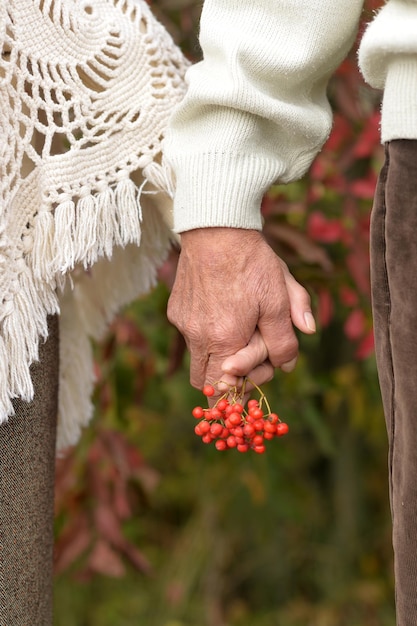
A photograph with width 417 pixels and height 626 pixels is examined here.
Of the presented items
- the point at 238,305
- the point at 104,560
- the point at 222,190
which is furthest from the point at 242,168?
the point at 104,560

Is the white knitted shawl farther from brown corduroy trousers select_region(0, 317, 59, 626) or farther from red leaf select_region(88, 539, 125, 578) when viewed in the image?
red leaf select_region(88, 539, 125, 578)

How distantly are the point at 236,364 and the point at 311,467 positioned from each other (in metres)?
2.14

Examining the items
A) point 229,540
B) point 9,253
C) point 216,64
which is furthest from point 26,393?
point 229,540

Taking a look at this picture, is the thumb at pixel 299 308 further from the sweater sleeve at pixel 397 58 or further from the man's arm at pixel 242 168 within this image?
the sweater sleeve at pixel 397 58

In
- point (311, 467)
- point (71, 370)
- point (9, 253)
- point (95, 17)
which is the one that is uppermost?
point (95, 17)

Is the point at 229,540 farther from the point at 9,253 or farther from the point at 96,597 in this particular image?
the point at 9,253

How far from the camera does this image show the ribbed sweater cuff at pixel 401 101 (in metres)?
0.76

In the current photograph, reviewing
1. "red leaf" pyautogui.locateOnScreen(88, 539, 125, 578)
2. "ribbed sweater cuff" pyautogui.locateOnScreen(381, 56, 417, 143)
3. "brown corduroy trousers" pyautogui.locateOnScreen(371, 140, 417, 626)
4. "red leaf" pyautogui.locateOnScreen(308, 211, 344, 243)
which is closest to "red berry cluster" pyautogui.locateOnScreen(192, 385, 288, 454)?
"brown corduroy trousers" pyautogui.locateOnScreen(371, 140, 417, 626)

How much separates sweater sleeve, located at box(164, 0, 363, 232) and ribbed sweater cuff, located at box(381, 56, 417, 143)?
0.52 ft

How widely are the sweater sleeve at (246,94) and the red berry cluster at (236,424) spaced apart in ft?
0.67

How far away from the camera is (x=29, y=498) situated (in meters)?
1.00

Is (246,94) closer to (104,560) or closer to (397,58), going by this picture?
(397,58)

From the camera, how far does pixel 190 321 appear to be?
962 millimetres

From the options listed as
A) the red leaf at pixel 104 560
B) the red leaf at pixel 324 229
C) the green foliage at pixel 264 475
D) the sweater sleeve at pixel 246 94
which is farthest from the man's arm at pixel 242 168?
the red leaf at pixel 104 560
